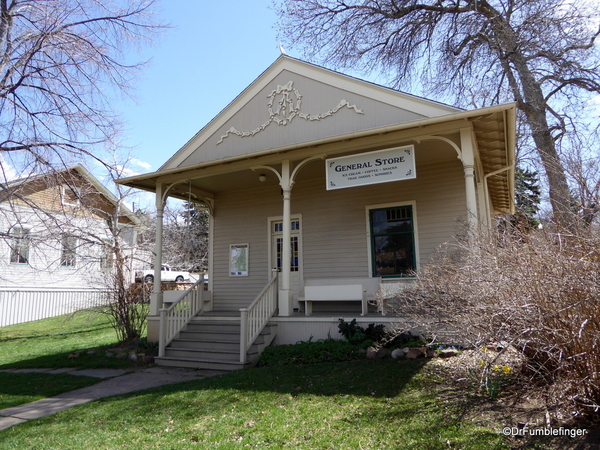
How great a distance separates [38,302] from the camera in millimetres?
17891

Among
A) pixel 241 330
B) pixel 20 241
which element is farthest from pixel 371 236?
pixel 20 241

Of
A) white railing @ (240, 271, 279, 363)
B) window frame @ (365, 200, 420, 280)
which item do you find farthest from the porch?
window frame @ (365, 200, 420, 280)

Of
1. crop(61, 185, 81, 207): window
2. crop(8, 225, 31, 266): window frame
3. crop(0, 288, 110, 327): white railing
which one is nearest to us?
crop(61, 185, 81, 207): window

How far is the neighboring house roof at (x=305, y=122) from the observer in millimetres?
8562

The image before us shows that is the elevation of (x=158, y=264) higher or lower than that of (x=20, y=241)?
lower

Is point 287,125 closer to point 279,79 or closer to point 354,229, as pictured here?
point 279,79

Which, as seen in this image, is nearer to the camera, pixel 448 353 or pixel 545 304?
pixel 545 304

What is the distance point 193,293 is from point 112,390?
367 centimetres

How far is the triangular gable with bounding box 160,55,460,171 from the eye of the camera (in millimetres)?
9203

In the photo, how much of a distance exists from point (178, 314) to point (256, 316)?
220cm

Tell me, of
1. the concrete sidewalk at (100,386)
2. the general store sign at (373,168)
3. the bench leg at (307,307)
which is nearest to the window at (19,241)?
the concrete sidewalk at (100,386)

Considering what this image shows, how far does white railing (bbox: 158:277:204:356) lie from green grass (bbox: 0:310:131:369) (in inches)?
37.0

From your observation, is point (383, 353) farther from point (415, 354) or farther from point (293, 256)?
point (293, 256)

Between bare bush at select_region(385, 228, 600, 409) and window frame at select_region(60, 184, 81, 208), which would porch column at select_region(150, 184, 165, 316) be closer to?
window frame at select_region(60, 184, 81, 208)
